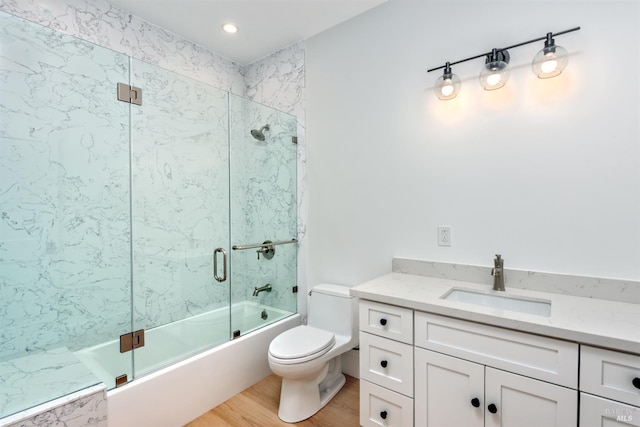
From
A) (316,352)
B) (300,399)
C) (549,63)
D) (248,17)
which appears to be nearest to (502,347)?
(316,352)

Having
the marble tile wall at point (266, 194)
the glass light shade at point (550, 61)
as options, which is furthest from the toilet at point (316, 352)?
the glass light shade at point (550, 61)

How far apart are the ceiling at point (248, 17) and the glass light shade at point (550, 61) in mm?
→ 1127

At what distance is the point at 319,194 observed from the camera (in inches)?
96.0

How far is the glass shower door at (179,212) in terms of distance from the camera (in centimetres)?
213

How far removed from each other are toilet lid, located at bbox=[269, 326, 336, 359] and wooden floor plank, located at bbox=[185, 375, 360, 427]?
0.40 meters

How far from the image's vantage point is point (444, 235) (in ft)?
6.02

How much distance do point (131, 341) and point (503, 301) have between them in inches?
84.7

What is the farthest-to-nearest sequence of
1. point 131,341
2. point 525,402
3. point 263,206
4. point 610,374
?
point 263,206 < point 131,341 < point 525,402 < point 610,374

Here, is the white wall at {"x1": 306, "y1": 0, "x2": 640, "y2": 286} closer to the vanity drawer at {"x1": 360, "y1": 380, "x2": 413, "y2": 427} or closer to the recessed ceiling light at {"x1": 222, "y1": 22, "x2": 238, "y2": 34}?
the recessed ceiling light at {"x1": 222, "y1": 22, "x2": 238, "y2": 34}

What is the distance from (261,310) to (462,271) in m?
1.57

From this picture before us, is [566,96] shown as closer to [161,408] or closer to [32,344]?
[161,408]

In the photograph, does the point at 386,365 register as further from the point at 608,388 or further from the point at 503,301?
the point at 608,388

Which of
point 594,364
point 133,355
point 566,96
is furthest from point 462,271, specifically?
point 133,355

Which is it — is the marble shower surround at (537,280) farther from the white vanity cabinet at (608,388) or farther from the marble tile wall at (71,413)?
the marble tile wall at (71,413)
